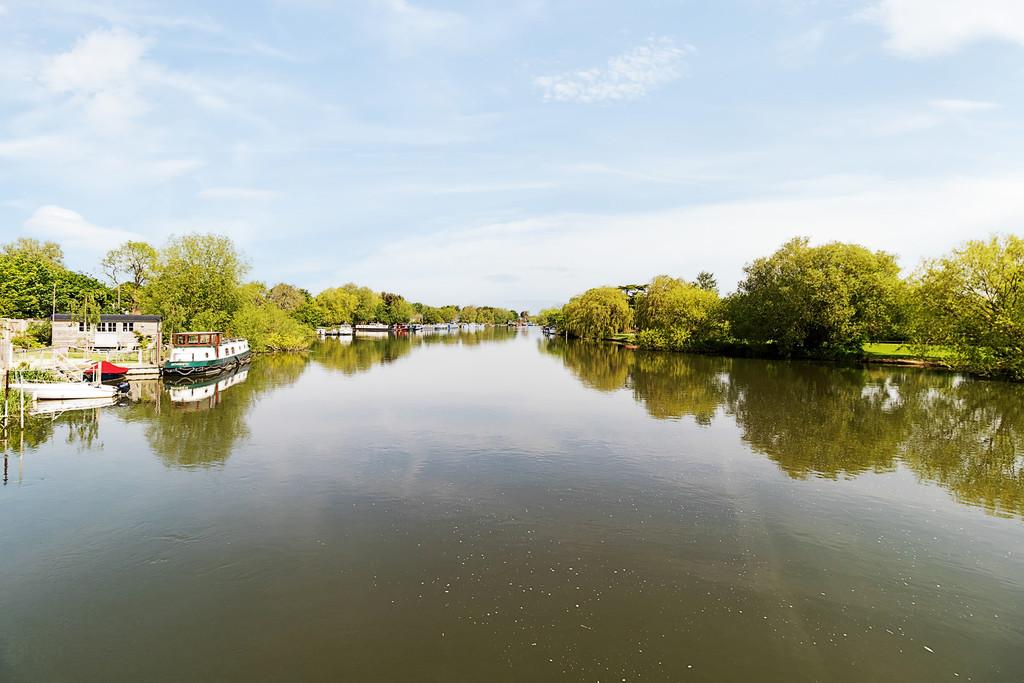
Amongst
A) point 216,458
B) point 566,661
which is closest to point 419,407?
point 216,458

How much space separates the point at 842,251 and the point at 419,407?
5672 centimetres

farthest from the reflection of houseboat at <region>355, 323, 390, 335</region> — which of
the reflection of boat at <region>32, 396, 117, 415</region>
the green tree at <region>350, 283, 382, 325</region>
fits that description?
the reflection of boat at <region>32, 396, 117, 415</region>

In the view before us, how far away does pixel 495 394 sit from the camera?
35.2 m

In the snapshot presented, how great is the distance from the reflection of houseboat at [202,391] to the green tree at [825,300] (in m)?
60.1

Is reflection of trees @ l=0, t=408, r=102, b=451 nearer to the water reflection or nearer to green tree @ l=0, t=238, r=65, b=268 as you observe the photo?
the water reflection

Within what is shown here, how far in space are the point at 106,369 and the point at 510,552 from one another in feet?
124

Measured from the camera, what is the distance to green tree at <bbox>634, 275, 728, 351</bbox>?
7850cm

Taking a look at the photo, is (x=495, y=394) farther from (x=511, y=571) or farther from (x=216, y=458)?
(x=511, y=571)

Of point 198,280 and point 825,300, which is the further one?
point 198,280

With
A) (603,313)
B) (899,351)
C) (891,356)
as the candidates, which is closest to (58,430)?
(891,356)

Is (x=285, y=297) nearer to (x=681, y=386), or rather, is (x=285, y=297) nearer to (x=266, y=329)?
(x=266, y=329)

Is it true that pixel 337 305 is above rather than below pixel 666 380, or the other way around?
above

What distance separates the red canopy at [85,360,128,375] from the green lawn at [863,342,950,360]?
69.1 meters

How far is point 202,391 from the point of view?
118ft
